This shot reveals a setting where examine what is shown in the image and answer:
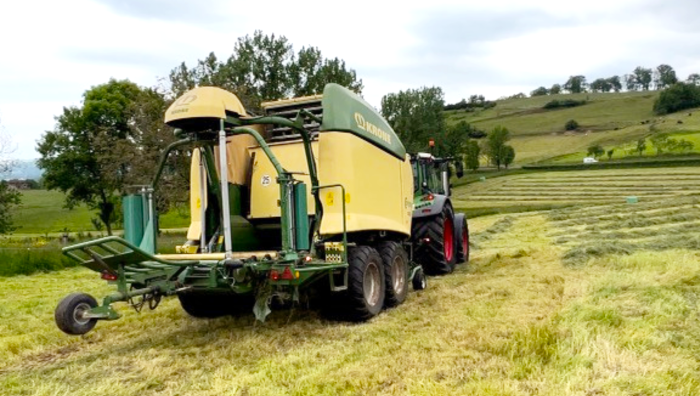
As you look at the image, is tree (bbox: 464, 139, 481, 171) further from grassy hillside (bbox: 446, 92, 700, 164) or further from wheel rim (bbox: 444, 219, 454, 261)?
wheel rim (bbox: 444, 219, 454, 261)

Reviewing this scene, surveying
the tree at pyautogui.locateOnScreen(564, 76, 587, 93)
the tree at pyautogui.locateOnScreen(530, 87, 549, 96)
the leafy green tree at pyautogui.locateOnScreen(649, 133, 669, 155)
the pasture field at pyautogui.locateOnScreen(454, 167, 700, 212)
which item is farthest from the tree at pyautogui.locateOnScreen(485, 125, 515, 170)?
the tree at pyautogui.locateOnScreen(530, 87, 549, 96)

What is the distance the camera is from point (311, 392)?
4.19 m

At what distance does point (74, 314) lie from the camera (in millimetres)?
5113

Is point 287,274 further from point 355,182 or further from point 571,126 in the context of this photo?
point 571,126

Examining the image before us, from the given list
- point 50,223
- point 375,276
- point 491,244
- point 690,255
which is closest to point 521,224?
point 491,244

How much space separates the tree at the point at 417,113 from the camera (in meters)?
52.9

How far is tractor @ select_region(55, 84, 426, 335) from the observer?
571cm

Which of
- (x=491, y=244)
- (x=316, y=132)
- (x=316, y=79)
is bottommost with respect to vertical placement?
(x=491, y=244)

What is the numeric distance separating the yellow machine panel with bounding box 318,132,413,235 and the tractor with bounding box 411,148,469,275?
2464 mm

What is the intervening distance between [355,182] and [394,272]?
1.56 m

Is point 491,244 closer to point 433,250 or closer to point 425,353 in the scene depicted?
point 433,250

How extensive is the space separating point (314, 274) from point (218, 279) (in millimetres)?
949

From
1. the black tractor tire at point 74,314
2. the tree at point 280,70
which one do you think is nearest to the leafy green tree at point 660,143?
the tree at point 280,70

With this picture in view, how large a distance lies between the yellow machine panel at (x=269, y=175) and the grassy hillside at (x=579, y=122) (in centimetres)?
4836
